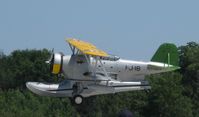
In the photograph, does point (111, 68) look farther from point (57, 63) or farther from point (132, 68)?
point (57, 63)

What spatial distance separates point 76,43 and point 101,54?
86.4 inches

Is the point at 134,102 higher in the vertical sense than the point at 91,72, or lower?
lower

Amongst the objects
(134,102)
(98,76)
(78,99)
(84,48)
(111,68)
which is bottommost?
(134,102)

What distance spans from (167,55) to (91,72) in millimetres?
6884

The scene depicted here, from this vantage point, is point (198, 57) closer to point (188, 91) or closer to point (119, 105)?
point (188, 91)

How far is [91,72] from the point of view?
118 feet

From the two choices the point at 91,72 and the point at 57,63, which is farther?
the point at 91,72

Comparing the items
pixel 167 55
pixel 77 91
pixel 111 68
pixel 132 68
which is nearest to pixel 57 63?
pixel 77 91

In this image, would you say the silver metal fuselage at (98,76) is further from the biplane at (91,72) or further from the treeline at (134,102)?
the treeline at (134,102)

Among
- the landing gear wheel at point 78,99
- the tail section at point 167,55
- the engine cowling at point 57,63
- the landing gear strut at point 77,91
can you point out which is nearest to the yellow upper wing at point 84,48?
the engine cowling at point 57,63

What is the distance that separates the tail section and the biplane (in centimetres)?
200

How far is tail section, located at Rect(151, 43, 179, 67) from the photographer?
1622 inches

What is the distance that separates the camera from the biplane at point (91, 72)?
35094 millimetres

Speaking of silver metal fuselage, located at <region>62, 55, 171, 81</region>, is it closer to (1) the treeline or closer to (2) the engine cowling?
(2) the engine cowling
